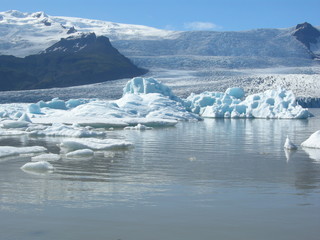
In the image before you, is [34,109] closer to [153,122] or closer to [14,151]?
[153,122]

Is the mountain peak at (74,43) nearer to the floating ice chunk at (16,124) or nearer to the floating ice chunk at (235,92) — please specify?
the floating ice chunk at (235,92)

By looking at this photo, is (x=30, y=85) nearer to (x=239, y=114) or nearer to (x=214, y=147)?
(x=239, y=114)

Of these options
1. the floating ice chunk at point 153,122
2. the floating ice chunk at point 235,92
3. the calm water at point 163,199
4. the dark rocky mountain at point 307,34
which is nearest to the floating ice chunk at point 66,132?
the calm water at point 163,199

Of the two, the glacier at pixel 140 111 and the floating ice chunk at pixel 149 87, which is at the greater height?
the floating ice chunk at pixel 149 87

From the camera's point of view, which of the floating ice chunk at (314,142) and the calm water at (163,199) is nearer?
the calm water at (163,199)

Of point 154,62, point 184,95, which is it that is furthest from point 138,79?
point 154,62

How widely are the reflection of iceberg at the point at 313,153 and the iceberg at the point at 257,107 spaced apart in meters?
17.1

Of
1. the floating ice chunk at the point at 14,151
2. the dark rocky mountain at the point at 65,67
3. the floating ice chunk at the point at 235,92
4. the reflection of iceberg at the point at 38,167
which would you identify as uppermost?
the dark rocky mountain at the point at 65,67

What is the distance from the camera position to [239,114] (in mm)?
29234

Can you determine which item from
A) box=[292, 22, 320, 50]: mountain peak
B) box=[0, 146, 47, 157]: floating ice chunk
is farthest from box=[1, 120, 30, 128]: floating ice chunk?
box=[292, 22, 320, 50]: mountain peak

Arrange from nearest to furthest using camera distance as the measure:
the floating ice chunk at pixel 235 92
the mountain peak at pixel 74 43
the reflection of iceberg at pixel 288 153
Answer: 1. the reflection of iceberg at pixel 288 153
2. the floating ice chunk at pixel 235 92
3. the mountain peak at pixel 74 43

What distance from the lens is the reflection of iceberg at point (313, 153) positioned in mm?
9656

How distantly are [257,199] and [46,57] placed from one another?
6316cm

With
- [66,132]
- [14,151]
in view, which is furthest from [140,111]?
[14,151]
